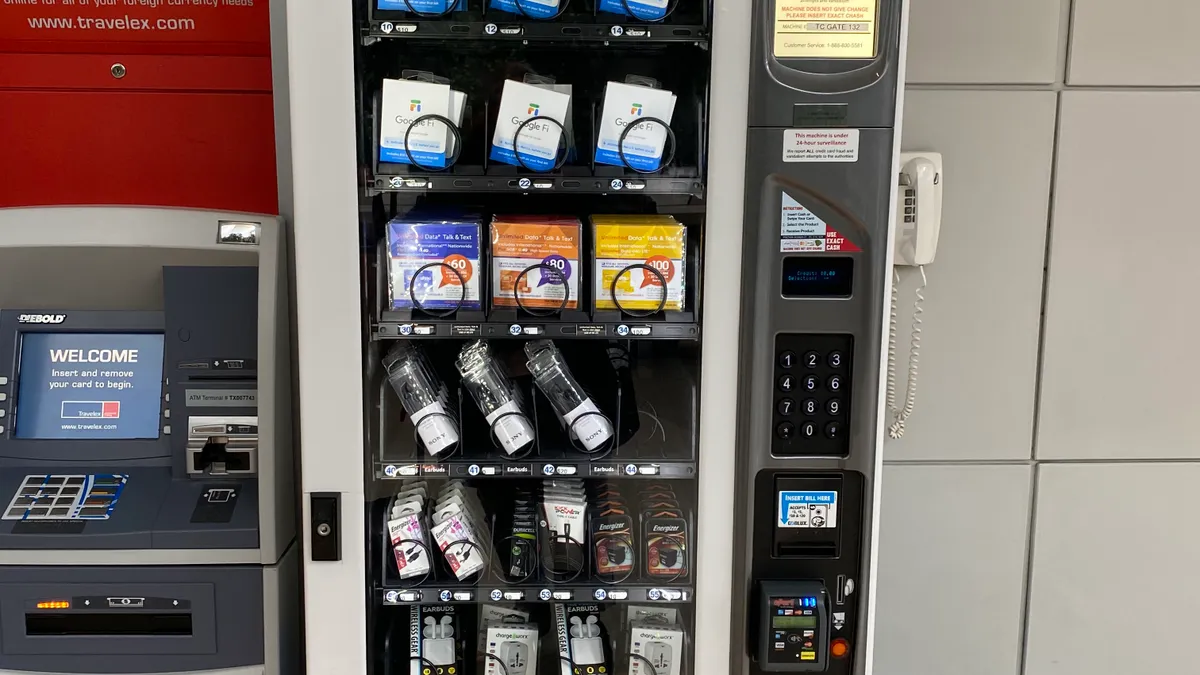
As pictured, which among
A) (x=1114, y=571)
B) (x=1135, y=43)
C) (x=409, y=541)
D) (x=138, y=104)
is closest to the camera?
(x=409, y=541)

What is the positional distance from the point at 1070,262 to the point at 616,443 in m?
1.47

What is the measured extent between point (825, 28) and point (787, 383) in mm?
688

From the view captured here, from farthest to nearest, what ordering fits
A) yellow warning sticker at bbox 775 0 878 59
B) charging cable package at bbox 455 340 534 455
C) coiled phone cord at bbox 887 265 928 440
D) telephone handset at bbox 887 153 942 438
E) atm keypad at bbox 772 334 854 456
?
coiled phone cord at bbox 887 265 928 440 → telephone handset at bbox 887 153 942 438 → charging cable package at bbox 455 340 534 455 → atm keypad at bbox 772 334 854 456 → yellow warning sticker at bbox 775 0 878 59

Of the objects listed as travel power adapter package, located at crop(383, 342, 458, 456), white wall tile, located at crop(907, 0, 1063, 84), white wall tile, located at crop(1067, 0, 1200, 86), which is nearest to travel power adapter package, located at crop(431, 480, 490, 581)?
travel power adapter package, located at crop(383, 342, 458, 456)

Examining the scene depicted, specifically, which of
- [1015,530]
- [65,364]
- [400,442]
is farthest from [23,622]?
[1015,530]

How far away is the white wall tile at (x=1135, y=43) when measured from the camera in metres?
2.39

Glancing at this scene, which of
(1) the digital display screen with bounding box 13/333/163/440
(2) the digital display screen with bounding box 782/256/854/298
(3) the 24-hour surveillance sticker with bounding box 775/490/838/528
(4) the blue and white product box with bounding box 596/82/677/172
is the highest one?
(4) the blue and white product box with bounding box 596/82/677/172

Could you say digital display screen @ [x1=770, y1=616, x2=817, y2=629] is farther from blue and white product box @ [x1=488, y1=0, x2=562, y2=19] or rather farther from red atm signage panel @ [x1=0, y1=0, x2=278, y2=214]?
red atm signage panel @ [x1=0, y1=0, x2=278, y2=214]

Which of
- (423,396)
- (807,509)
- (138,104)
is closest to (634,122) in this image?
(423,396)

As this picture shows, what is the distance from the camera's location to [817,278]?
1731 mm

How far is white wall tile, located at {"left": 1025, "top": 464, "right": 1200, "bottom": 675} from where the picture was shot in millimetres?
2574

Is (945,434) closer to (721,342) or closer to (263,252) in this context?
(721,342)

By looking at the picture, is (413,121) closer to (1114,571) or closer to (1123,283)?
(1123,283)

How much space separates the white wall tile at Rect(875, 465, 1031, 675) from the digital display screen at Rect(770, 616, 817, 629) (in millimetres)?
850
